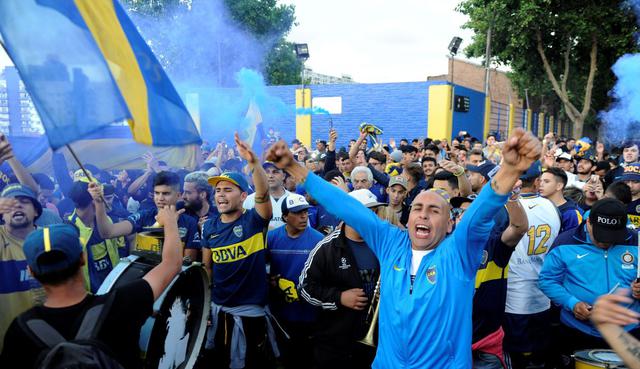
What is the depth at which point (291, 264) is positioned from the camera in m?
4.83

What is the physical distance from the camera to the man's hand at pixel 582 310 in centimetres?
399

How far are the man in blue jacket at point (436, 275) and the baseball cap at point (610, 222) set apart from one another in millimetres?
1724

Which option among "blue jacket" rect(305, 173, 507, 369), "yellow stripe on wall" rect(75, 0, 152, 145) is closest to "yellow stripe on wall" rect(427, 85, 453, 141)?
"yellow stripe on wall" rect(75, 0, 152, 145)

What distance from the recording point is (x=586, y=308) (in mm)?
3996

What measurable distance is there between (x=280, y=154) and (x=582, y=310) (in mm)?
2713

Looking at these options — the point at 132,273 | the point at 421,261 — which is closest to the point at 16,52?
the point at 132,273

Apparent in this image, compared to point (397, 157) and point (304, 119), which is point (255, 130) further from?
point (304, 119)

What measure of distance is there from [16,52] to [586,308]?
470 cm

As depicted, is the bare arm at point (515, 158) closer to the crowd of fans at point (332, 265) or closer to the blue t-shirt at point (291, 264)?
the crowd of fans at point (332, 265)

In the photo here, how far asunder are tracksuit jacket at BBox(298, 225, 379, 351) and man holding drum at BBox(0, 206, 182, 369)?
1538 mm

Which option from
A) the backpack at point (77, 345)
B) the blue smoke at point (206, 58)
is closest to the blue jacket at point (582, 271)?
the backpack at point (77, 345)

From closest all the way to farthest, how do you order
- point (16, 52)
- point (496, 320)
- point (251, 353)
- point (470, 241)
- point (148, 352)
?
point (470, 241)
point (148, 352)
point (16, 52)
point (496, 320)
point (251, 353)

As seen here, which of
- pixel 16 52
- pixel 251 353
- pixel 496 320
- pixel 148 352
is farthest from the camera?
pixel 251 353

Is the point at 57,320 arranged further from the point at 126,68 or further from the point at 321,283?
the point at 126,68
